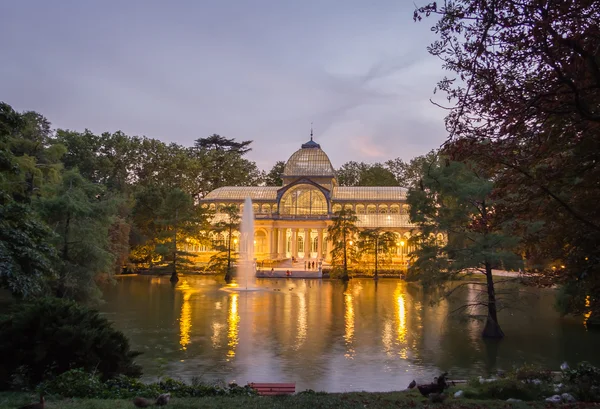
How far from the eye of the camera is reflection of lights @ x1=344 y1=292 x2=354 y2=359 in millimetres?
17016

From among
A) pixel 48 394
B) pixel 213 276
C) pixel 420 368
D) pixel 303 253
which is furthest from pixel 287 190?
pixel 48 394

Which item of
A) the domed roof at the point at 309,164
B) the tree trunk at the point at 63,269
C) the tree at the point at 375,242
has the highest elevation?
the domed roof at the point at 309,164

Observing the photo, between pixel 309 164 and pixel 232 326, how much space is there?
42104 millimetres

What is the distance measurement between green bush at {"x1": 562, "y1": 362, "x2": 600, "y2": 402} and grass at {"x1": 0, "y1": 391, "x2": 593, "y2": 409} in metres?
1.18

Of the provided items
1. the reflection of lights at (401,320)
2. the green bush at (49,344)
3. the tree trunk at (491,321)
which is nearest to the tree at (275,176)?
the reflection of lights at (401,320)

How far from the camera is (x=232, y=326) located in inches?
827

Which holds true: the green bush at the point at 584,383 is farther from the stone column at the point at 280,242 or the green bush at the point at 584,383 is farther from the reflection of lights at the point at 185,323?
the stone column at the point at 280,242

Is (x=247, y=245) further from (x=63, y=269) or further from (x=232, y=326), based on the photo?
(x=232, y=326)

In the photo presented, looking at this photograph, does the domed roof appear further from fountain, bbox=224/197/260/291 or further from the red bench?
the red bench

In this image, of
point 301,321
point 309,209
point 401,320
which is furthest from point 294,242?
point 301,321

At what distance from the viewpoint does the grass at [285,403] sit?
25.9ft

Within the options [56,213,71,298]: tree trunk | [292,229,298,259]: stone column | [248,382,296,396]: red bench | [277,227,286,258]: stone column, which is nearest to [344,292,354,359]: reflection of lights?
[248,382,296,396]: red bench

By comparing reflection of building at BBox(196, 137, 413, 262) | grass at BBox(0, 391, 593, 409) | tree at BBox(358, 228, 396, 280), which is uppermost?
reflection of building at BBox(196, 137, 413, 262)

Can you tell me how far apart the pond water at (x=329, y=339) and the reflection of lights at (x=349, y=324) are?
0.15ft
